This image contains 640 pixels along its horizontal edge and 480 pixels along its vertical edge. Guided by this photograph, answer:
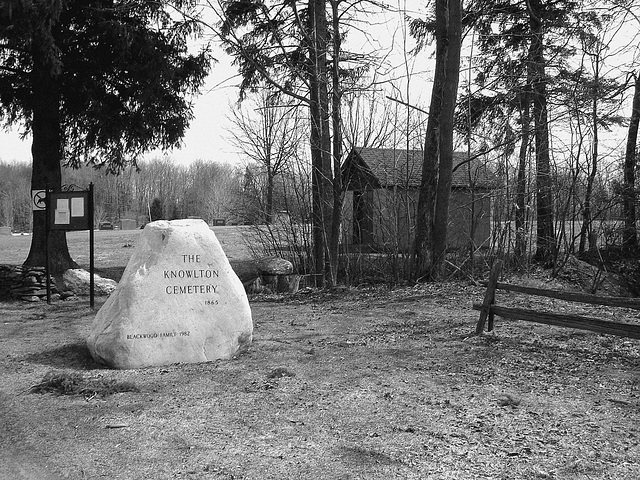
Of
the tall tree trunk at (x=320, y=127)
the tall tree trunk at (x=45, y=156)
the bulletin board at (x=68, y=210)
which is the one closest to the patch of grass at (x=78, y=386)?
the bulletin board at (x=68, y=210)

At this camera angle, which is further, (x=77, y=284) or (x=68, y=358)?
(x=77, y=284)

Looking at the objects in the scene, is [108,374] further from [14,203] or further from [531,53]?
[14,203]

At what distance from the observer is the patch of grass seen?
582cm

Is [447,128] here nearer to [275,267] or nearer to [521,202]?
[521,202]

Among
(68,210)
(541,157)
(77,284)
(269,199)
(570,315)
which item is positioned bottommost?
(77,284)

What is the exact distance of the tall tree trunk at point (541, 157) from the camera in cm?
1602

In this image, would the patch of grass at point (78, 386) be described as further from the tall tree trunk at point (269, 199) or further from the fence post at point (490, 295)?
the tall tree trunk at point (269, 199)

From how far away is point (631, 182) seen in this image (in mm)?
16906

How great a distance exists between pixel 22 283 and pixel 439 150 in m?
9.43

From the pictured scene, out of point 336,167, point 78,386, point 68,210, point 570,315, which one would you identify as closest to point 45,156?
point 68,210

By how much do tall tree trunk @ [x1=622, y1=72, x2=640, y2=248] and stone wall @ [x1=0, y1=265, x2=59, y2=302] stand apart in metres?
14.3

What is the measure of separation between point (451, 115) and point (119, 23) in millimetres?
7314

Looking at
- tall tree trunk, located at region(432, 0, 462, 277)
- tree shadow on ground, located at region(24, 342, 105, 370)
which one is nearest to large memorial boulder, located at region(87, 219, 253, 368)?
tree shadow on ground, located at region(24, 342, 105, 370)

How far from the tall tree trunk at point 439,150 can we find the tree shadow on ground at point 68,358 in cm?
811
